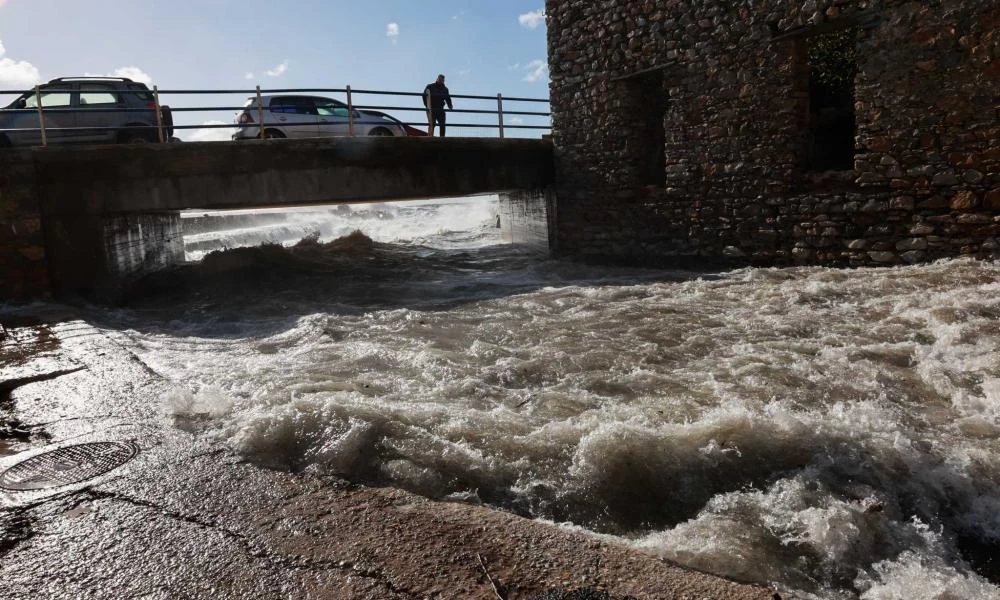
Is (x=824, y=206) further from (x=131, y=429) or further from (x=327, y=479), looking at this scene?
(x=131, y=429)

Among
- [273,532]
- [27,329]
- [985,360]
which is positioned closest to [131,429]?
[273,532]

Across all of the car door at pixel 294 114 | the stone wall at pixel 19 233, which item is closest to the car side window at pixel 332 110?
the car door at pixel 294 114

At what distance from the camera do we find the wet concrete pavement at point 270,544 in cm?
261

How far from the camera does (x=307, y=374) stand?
5.72 meters

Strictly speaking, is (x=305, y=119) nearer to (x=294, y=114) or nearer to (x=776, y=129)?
(x=294, y=114)

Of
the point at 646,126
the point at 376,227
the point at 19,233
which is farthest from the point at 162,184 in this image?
the point at 376,227

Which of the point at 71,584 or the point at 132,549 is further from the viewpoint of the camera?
the point at 132,549

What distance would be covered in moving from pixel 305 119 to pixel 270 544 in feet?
42.4

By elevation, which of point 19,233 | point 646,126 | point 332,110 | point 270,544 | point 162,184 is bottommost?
point 270,544

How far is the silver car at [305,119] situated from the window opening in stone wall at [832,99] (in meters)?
8.31

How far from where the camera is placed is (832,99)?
10.9 meters

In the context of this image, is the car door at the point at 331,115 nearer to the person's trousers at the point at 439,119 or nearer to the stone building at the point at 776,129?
the person's trousers at the point at 439,119

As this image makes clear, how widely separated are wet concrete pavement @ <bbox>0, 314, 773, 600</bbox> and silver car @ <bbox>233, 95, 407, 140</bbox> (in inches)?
430

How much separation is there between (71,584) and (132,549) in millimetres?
268
